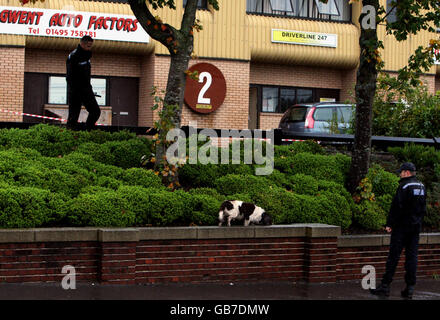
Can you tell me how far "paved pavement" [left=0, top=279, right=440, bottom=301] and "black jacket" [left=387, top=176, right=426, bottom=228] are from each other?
1.02 meters

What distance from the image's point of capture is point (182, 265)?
366 inches

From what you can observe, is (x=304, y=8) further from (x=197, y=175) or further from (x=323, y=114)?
(x=197, y=175)

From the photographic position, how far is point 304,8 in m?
26.8

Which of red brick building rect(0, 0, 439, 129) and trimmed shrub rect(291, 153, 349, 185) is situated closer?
trimmed shrub rect(291, 153, 349, 185)

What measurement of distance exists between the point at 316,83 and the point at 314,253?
18333mm

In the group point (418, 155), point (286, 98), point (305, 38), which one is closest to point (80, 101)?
point (418, 155)

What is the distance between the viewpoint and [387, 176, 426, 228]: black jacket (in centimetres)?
923

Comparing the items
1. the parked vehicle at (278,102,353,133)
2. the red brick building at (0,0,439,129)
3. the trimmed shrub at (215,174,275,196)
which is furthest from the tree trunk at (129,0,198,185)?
the red brick building at (0,0,439,129)

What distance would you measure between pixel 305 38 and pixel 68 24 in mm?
8539

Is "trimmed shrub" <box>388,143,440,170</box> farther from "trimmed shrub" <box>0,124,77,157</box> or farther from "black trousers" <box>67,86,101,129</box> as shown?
"trimmed shrub" <box>0,124,77,157</box>

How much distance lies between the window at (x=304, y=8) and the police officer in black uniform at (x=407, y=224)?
56.8ft

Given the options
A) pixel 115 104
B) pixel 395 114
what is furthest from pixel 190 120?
pixel 395 114
